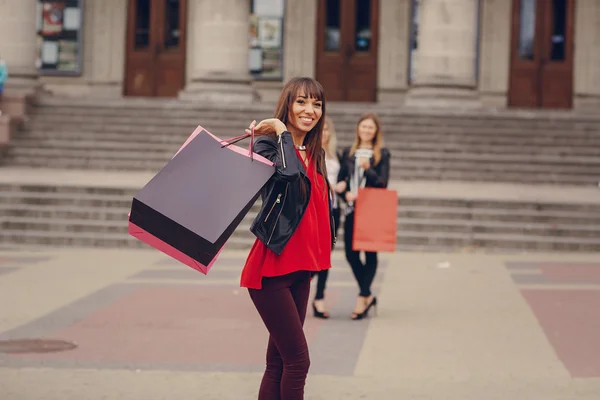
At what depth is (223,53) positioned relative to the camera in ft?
90.4

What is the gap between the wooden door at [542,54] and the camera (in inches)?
1219

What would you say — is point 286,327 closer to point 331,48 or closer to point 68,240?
point 68,240

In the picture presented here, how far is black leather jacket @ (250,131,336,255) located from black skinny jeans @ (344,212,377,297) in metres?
5.58

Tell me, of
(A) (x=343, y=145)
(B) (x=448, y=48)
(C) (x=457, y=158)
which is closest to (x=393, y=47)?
(B) (x=448, y=48)

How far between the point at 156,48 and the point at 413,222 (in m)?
15.8

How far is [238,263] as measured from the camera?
15.7 meters

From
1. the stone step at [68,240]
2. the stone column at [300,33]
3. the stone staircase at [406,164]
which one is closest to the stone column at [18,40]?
the stone staircase at [406,164]

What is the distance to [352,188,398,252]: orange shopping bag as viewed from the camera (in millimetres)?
10938

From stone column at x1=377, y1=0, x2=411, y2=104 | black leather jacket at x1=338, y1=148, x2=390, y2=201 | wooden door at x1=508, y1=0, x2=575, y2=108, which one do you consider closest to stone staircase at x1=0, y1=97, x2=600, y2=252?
stone column at x1=377, y1=0, x2=411, y2=104

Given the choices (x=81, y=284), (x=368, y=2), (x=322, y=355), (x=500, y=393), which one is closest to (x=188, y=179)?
(x=500, y=393)

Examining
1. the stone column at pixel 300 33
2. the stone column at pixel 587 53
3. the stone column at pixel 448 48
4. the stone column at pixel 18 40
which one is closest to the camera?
the stone column at pixel 448 48

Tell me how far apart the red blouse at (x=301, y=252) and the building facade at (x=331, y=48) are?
79.0 ft

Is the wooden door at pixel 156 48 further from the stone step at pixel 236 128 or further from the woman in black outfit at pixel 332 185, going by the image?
the woman in black outfit at pixel 332 185

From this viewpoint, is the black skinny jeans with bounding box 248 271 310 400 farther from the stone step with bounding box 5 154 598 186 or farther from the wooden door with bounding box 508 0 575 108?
the wooden door with bounding box 508 0 575 108
